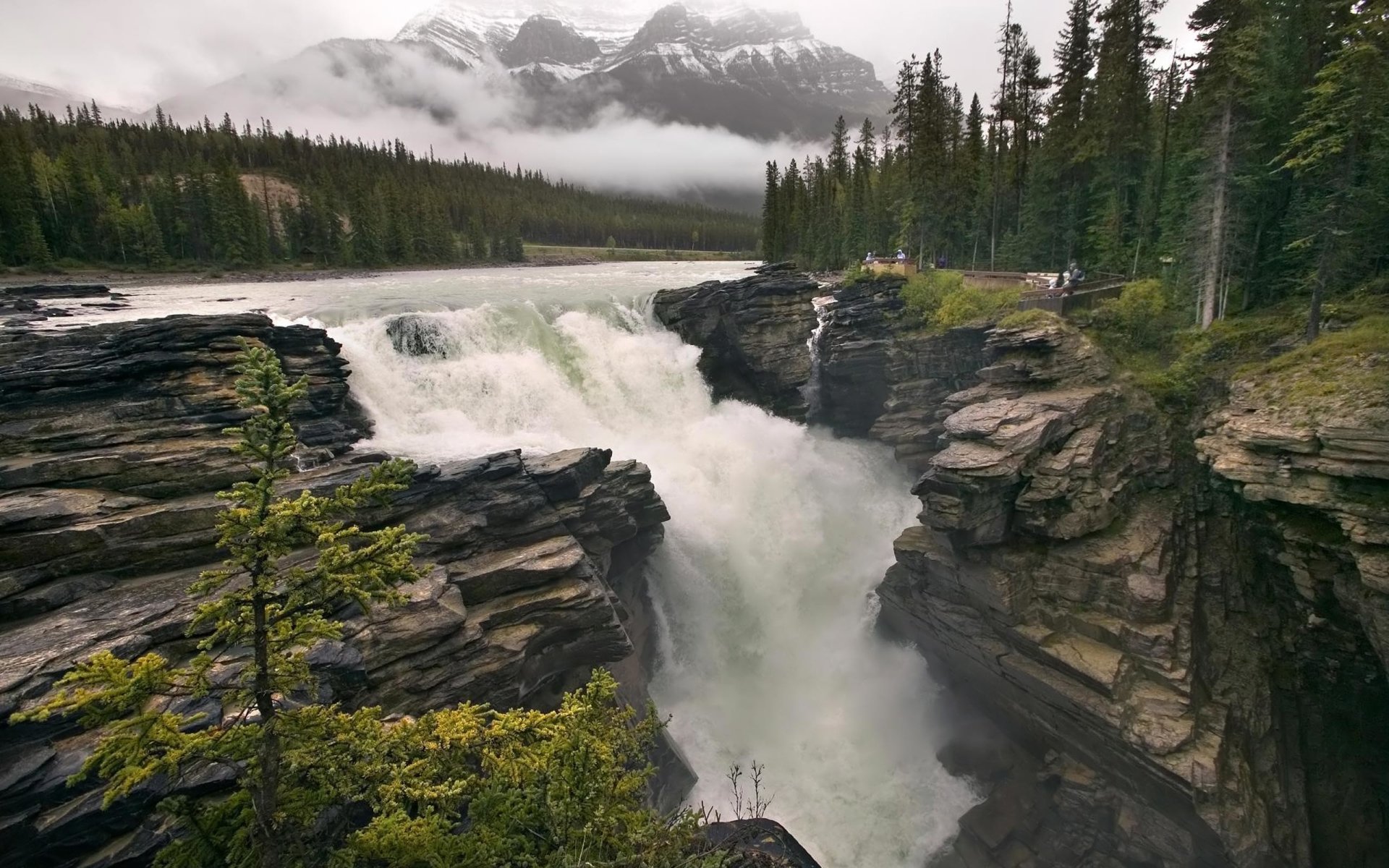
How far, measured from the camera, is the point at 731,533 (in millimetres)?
30516

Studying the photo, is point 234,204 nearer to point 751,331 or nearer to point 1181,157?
point 751,331

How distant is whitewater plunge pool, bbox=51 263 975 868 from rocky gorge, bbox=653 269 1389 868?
262 centimetres

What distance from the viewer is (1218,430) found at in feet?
72.4

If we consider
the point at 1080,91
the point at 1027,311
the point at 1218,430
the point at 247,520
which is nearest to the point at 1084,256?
the point at 1080,91

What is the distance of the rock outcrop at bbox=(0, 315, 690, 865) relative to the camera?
35.4 feet

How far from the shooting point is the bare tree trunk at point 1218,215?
26.6 meters

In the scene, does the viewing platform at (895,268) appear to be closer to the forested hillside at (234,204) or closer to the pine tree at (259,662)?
the pine tree at (259,662)

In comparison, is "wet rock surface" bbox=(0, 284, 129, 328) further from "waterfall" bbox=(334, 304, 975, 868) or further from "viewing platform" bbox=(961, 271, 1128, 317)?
"viewing platform" bbox=(961, 271, 1128, 317)

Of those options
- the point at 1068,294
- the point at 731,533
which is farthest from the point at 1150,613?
the point at 1068,294

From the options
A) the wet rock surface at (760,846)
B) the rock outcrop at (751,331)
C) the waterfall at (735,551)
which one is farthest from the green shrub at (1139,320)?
the wet rock surface at (760,846)

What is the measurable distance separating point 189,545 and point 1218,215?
132ft

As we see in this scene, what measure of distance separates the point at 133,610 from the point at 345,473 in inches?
259

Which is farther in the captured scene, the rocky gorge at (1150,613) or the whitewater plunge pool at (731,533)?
the whitewater plunge pool at (731,533)

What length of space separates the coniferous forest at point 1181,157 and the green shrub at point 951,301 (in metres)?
8.19
